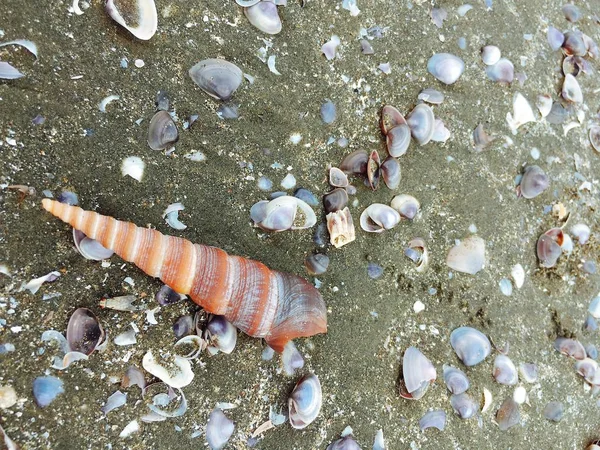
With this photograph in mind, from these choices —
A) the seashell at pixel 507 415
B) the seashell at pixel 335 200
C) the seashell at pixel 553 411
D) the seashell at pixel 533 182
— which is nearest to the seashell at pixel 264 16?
the seashell at pixel 335 200

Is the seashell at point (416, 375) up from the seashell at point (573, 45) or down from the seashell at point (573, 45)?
down

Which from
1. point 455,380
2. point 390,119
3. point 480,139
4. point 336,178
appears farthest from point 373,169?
point 455,380

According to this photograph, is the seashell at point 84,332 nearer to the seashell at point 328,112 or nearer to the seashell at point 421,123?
the seashell at point 328,112

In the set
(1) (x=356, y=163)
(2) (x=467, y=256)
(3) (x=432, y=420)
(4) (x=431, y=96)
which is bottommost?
(3) (x=432, y=420)

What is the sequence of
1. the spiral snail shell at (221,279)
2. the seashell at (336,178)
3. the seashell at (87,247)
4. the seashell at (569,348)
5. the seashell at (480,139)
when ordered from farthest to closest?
the seashell at (569,348) < the seashell at (480,139) < the seashell at (336,178) < the seashell at (87,247) < the spiral snail shell at (221,279)

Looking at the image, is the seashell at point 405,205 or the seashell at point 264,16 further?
the seashell at point 405,205

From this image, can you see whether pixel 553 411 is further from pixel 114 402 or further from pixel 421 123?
pixel 114 402

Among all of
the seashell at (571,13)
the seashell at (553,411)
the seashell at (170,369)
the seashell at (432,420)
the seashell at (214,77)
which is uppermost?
the seashell at (571,13)
